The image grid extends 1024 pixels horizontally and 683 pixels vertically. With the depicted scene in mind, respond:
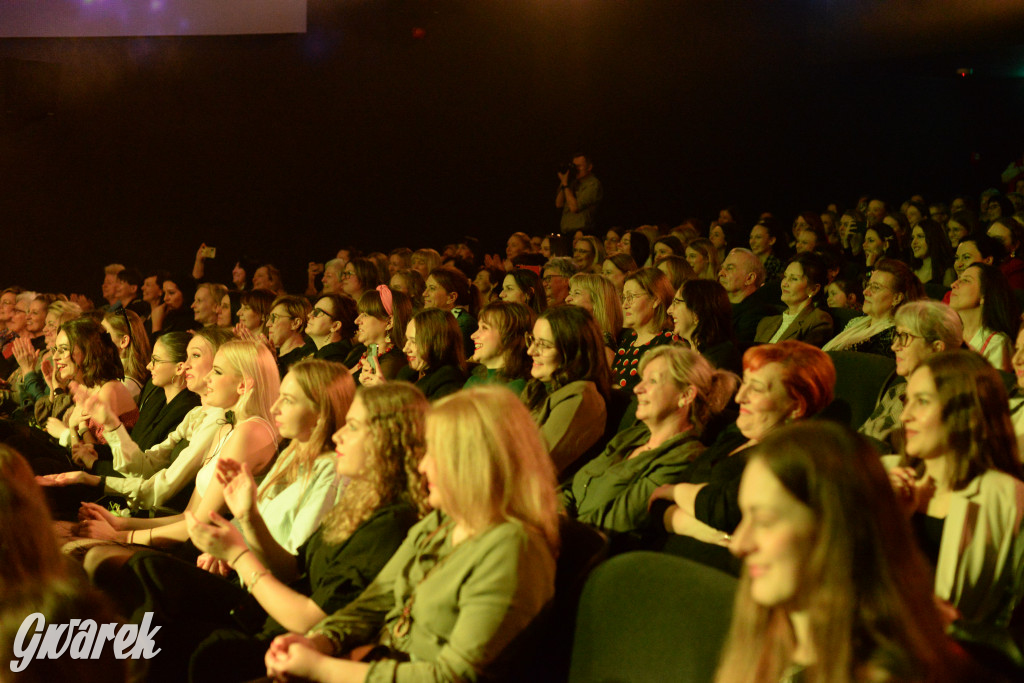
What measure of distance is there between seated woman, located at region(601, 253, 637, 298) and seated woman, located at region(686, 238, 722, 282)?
40 cm

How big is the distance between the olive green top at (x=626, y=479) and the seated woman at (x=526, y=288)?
88.2 inches

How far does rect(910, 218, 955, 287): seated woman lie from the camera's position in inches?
240

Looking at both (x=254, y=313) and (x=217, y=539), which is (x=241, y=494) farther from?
(x=254, y=313)

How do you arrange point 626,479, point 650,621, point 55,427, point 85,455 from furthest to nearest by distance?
point 55,427
point 85,455
point 626,479
point 650,621

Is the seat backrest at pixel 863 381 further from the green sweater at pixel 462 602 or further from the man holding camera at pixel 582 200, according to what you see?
A: the man holding camera at pixel 582 200

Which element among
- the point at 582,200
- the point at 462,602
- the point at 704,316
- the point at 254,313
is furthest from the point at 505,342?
the point at 582,200

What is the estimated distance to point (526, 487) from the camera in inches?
69.1

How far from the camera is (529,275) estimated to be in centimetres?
514

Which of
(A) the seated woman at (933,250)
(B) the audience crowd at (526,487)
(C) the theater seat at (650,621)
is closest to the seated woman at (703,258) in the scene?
(B) the audience crowd at (526,487)

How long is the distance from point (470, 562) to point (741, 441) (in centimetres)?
111

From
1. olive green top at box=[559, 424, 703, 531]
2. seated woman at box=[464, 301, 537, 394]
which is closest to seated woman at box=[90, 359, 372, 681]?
olive green top at box=[559, 424, 703, 531]

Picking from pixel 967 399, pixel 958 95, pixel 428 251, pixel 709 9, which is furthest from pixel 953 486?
pixel 958 95

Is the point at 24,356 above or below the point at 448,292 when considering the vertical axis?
below

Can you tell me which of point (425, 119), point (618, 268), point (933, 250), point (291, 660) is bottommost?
point (291, 660)
